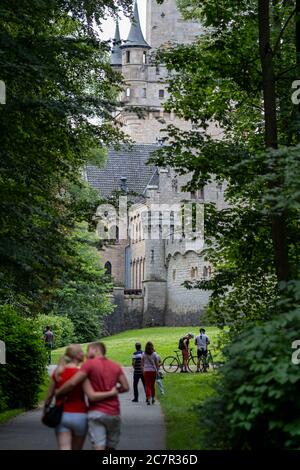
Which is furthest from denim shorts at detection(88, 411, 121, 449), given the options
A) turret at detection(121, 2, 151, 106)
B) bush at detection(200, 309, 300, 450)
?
turret at detection(121, 2, 151, 106)

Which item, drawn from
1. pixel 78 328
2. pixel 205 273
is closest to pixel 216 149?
pixel 78 328

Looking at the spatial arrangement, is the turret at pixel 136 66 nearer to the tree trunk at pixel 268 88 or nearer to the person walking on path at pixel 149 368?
the person walking on path at pixel 149 368

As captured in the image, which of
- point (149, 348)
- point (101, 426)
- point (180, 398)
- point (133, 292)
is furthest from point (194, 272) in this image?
point (101, 426)

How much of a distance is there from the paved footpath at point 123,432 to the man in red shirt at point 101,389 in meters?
3.58

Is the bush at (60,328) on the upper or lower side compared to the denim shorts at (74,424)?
upper

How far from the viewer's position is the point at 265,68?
1958 cm

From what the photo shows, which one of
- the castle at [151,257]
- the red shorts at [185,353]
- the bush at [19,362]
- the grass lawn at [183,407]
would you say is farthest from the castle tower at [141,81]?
the bush at [19,362]

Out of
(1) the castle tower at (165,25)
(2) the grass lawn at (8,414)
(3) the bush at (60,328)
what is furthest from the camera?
(1) the castle tower at (165,25)

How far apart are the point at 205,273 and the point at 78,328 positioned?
1067 cm

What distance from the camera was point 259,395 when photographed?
36.2 ft

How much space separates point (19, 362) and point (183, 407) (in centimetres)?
386

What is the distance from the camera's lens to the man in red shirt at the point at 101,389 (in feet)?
36.6

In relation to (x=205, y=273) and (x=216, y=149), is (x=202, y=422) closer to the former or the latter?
(x=216, y=149)

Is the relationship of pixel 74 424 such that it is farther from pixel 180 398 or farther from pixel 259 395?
pixel 180 398
